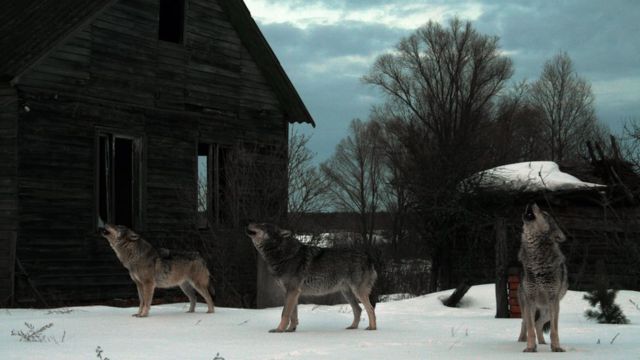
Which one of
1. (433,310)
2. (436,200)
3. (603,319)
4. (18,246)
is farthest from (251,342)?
(436,200)

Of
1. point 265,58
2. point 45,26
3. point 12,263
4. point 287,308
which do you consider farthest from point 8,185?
point 287,308

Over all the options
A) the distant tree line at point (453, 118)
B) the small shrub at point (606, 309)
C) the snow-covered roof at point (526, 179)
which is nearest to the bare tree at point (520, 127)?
the distant tree line at point (453, 118)

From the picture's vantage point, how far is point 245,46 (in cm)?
2164

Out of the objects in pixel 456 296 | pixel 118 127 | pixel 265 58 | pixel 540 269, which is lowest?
pixel 456 296

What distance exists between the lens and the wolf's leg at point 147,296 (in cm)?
1127

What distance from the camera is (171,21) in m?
20.9

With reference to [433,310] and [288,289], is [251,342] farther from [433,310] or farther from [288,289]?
[433,310]

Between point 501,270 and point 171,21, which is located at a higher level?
point 171,21

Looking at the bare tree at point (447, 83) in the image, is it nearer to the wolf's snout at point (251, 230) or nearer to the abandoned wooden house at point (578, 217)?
the abandoned wooden house at point (578, 217)

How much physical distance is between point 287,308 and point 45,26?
10929 millimetres

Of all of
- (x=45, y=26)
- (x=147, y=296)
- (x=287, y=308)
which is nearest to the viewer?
(x=287, y=308)

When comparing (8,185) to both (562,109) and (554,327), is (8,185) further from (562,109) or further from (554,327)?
(562,109)

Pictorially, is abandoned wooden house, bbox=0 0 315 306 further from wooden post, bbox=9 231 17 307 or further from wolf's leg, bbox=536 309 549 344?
wolf's leg, bbox=536 309 549 344

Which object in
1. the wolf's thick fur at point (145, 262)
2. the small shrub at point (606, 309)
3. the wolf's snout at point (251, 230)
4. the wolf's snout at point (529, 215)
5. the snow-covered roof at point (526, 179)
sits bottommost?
the small shrub at point (606, 309)
